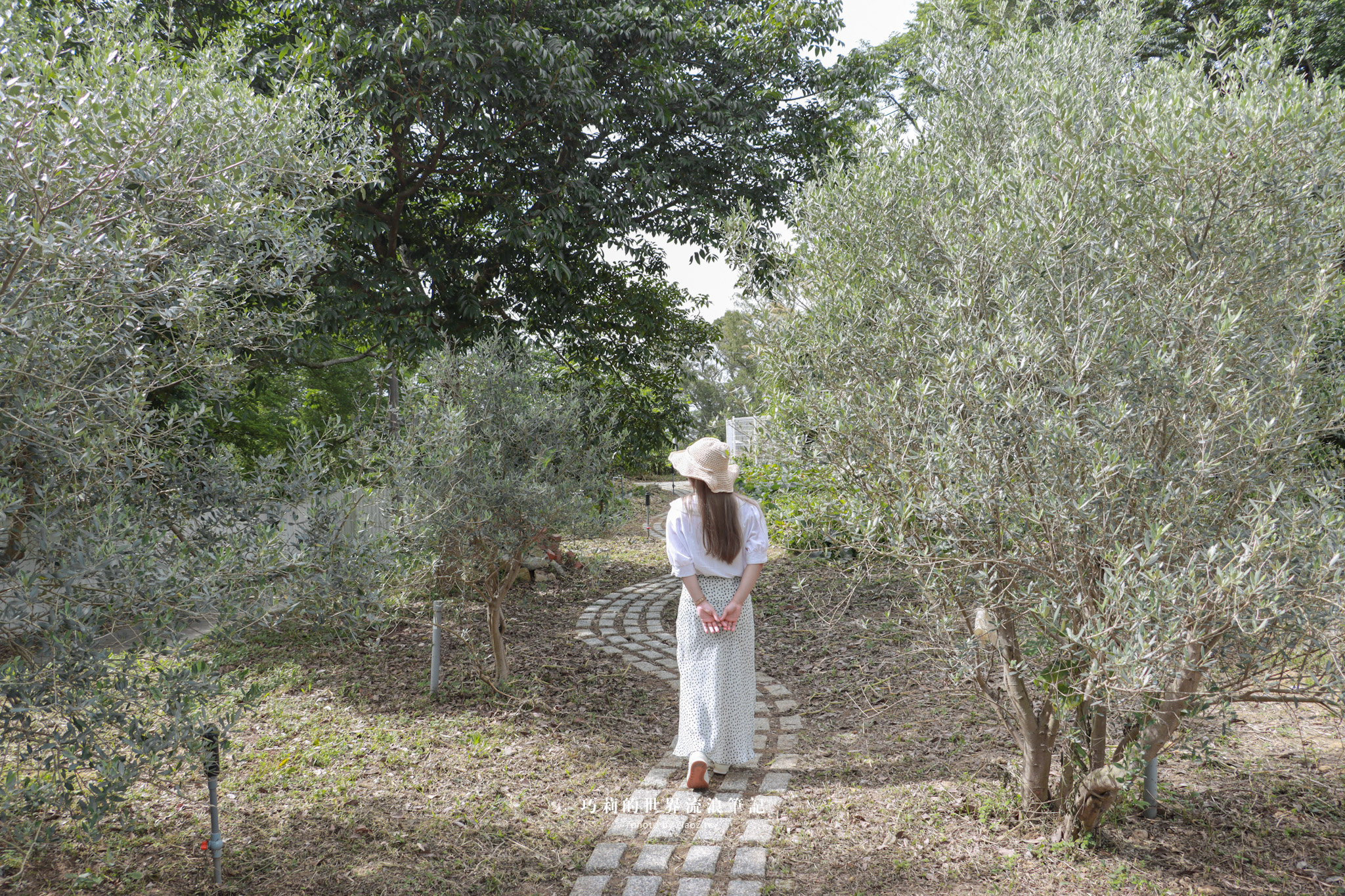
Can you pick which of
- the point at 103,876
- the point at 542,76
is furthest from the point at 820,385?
the point at 542,76

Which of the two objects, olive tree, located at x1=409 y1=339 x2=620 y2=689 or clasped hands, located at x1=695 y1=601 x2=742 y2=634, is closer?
clasped hands, located at x1=695 y1=601 x2=742 y2=634

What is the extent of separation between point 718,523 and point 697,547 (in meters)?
0.19

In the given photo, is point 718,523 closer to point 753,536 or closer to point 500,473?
point 753,536

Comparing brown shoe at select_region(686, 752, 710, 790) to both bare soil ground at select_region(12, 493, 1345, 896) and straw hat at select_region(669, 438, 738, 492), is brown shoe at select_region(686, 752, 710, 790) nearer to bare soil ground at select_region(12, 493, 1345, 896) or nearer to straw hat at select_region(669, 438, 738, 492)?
bare soil ground at select_region(12, 493, 1345, 896)

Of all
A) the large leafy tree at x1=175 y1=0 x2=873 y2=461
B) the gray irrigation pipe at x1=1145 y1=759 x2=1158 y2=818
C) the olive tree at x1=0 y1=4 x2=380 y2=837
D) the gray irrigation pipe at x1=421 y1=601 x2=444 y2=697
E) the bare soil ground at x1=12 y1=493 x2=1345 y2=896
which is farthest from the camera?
the large leafy tree at x1=175 y1=0 x2=873 y2=461

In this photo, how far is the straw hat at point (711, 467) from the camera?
173 inches

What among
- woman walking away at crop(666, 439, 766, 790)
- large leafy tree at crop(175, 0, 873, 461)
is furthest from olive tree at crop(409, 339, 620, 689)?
woman walking away at crop(666, 439, 766, 790)

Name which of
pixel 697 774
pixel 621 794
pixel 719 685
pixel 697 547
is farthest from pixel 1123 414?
pixel 621 794

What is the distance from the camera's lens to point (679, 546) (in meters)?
4.46

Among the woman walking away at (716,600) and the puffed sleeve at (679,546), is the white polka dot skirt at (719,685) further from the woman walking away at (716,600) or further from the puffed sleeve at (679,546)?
the puffed sleeve at (679,546)

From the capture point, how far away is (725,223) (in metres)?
4.73

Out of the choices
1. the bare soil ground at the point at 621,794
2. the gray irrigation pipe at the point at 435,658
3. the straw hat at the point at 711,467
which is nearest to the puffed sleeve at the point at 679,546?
the straw hat at the point at 711,467

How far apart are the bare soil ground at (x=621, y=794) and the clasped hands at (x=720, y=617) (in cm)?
60

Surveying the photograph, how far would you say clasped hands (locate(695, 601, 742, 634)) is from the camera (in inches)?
174
